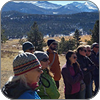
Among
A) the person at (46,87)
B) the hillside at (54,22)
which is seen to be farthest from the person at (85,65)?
the hillside at (54,22)

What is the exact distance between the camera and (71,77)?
9.95 feet

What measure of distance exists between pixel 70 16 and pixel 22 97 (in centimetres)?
15511

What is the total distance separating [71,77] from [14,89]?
1.66m

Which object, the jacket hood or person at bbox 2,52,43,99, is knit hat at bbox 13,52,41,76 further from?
the jacket hood

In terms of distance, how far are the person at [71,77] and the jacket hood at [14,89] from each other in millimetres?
1599

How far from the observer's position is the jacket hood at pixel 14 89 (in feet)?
4.96

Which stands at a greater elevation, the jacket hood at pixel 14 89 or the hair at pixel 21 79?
the hair at pixel 21 79

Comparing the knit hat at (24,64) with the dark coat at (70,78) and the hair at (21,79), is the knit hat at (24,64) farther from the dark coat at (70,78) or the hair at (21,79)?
the dark coat at (70,78)

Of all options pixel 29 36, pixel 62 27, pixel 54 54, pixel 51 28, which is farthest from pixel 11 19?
pixel 54 54

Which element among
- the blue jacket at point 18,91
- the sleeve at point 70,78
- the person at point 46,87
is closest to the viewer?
the blue jacket at point 18,91

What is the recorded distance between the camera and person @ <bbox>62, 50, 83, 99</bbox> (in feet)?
10.0

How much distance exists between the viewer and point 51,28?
5428 inches

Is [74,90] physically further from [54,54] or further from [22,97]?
[22,97]

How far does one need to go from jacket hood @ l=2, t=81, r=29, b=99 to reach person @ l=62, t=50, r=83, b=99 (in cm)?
160
